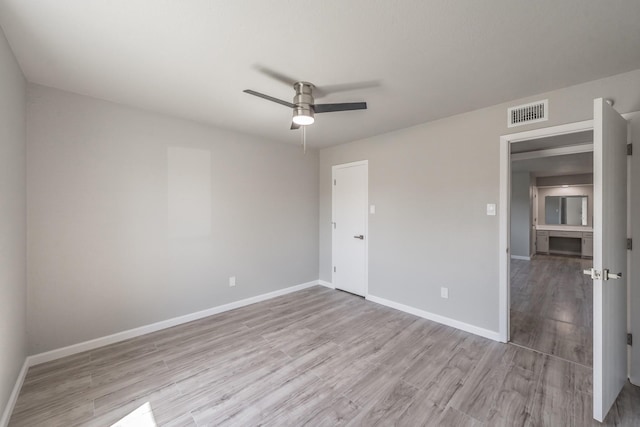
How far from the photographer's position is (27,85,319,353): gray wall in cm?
240

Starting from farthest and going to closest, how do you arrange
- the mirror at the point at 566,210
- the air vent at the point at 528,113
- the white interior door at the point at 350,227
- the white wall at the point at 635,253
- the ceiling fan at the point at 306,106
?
the mirror at the point at 566,210 → the white interior door at the point at 350,227 → the air vent at the point at 528,113 → the ceiling fan at the point at 306,106 → the white wall at the point at 635,253

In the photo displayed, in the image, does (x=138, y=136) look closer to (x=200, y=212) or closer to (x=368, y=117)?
(x=200, y=212)

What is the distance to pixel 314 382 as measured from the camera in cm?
214

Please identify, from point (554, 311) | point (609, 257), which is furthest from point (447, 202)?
point (554, 311)

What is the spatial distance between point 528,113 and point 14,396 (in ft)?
16.1

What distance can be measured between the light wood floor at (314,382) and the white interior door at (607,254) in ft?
0.91

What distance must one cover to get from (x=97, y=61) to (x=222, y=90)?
0.90 metres

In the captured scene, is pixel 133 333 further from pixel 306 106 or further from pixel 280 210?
pixel 306 106

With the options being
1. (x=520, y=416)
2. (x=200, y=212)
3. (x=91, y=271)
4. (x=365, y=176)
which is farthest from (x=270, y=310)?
(x=520, y=416)

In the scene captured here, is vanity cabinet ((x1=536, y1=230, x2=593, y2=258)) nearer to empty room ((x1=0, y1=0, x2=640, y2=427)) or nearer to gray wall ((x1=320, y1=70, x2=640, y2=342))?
empty room ((x1=0, y1=0, x2=640, y2=427))

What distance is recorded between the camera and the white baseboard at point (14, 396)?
1.69 meters

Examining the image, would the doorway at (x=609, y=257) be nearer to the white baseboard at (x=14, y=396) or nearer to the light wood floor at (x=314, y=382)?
the light wood floor at (x=314, y=382)

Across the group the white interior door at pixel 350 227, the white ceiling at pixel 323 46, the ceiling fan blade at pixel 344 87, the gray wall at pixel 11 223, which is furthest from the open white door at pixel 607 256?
the gray wall at pixel 11 223

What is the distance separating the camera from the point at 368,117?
3.15m
